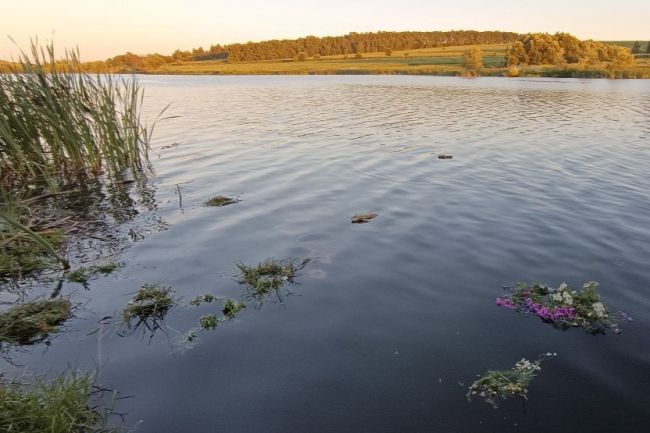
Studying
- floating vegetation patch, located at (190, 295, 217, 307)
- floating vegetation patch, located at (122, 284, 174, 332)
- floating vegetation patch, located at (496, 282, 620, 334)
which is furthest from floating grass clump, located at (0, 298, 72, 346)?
floating vegetation patch, located at (496, 282, 620, 334)

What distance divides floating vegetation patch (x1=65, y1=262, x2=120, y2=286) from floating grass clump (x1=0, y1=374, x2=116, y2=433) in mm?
4011

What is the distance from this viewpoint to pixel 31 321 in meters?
7.93

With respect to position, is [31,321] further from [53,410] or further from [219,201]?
[219,201]

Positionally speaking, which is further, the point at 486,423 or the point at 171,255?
the point at 171,255

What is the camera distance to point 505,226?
517 inches

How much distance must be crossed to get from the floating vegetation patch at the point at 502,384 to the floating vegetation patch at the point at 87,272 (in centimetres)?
875

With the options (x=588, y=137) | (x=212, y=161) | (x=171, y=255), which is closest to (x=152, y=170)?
(x=212, y=161)

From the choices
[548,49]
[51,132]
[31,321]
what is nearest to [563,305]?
[31,321]

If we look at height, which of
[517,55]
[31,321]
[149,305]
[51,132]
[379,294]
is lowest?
[379,294]

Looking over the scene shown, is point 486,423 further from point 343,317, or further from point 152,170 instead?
point 152,170

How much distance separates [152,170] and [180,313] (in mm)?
14188

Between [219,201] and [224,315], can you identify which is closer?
[224,315]

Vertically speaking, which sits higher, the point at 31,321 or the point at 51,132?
the point at 51,132

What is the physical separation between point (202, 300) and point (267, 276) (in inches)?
66.8
